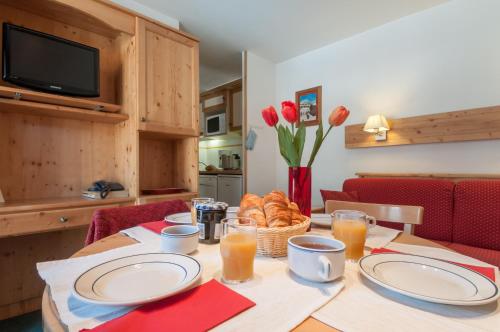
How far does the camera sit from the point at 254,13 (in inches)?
100

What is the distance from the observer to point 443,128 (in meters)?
2.33

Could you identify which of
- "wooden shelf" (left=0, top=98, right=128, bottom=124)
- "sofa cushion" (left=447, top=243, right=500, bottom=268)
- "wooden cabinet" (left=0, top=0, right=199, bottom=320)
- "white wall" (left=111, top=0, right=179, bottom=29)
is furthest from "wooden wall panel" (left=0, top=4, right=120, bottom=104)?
"sofa cushion" (left=447, top=243, right=500, bottom=268)

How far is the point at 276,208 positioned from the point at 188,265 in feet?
0.92

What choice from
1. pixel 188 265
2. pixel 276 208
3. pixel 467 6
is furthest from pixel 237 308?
pixel 467 6

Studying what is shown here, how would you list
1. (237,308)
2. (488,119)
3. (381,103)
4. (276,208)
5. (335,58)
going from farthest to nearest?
(335,58)
(381,103)
(488,119)
(276,208)
(237,308)

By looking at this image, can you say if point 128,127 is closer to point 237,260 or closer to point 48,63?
point 48,63

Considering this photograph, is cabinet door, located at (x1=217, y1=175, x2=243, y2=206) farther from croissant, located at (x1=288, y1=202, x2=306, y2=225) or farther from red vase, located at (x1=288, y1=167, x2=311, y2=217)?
croissant, located at (x1=288, y1=202, x2=306, y2=225)

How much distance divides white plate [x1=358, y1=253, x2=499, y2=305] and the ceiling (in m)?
2.53

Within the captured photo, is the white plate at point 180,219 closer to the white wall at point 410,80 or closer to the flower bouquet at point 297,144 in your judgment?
the flower bouquet at point 297,144

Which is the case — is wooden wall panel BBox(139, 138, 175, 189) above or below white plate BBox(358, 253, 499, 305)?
above

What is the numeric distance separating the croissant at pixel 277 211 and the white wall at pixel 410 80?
2404 mm

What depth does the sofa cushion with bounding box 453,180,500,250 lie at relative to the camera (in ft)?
5.63

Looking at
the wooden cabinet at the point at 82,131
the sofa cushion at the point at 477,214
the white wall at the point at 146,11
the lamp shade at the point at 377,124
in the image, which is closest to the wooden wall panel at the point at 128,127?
the wooden cabinet at the point at 82,131

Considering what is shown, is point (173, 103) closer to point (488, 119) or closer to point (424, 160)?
point (424, 160)
